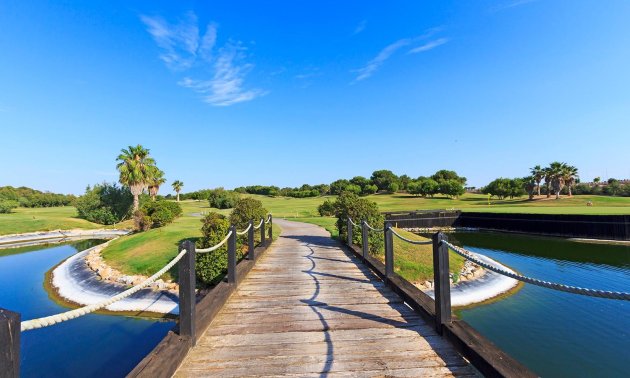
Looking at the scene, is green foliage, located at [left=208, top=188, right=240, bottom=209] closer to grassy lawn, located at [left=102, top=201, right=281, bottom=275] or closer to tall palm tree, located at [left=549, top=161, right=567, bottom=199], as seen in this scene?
grassy lawn, located at [left=102, top=201, right=281, bottom=275]

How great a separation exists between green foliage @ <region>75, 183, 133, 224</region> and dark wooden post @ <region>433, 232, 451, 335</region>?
145 feet

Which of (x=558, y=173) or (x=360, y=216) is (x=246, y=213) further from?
(x=558, y=173)

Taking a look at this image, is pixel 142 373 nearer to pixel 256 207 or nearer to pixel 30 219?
pixel 256 207

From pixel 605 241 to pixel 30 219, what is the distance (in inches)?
2272

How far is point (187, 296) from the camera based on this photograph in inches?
149

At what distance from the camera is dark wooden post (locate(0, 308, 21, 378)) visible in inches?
61.0

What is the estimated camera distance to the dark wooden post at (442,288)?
3930 mm

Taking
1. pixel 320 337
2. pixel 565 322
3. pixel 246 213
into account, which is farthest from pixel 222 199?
pixel 320 337

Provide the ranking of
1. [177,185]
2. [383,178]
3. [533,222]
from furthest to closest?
[383,178]
[177,185]
[533,222]

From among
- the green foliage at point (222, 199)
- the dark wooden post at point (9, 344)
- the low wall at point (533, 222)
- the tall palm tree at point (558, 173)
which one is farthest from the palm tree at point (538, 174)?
the dark wooden post at point (9, 344)

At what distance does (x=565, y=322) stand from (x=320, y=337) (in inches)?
456

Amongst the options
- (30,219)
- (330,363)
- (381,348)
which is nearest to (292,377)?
(330,363)

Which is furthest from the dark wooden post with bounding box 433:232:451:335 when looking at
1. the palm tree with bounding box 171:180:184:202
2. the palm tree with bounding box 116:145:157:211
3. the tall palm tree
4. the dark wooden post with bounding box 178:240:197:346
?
the palm tree with bounding box 171:180:184:202

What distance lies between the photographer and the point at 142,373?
2.87 meters
